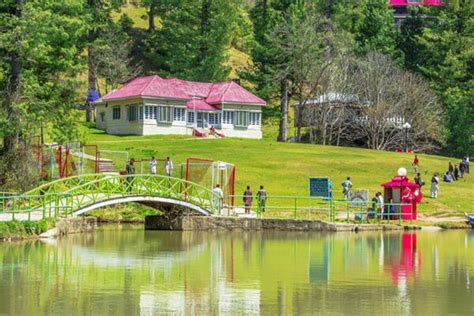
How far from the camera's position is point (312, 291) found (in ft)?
100

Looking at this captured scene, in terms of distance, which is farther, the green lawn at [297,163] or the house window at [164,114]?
the house window at [164,114]

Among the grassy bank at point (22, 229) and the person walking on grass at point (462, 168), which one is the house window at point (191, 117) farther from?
→ the grassy bank at point (22, 229)

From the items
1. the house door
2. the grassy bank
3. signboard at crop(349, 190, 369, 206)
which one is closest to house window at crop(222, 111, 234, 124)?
the house door

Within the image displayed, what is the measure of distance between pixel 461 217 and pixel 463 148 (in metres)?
39.1

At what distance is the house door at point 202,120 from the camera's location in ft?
328

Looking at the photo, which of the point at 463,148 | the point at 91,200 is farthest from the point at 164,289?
the point at 463,148

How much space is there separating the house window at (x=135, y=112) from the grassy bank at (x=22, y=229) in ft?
165

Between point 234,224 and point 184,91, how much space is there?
155 feet

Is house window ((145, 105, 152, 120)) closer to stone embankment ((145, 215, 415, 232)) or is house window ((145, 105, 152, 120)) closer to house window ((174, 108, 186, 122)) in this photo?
house window ((174, 108, 186, 122))

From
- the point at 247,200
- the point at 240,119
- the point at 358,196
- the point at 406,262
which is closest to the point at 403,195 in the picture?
the point at 358,196

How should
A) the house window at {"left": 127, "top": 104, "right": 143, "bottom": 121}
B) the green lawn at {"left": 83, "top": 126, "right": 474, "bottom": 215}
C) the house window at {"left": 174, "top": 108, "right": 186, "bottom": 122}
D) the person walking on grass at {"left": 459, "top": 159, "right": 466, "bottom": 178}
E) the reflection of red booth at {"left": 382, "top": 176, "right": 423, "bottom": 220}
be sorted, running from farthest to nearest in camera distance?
the house window at {"left": 174, "top": 108, "right": 186, "bottom": 122} < the house window at {"left": 127, "top": 104, "right": 143, "bottom": 121} < the person walking on grass at {"left": 459, "top": 159, "right": 466, "bottom": 178} < the green lawn at {"left": 83, "top": 126, "right": 474, "bottom": 215} < the reflection of red booth at {"left": 382, "top": 176, "right": 423, "bottom": 220}

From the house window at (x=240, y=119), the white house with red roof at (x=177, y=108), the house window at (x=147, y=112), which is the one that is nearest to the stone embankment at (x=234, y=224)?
the house window at (x=147, y=112)

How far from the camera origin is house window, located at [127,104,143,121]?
3750 inches

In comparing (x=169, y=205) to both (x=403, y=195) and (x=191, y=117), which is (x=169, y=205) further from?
(x=191, y=117)
